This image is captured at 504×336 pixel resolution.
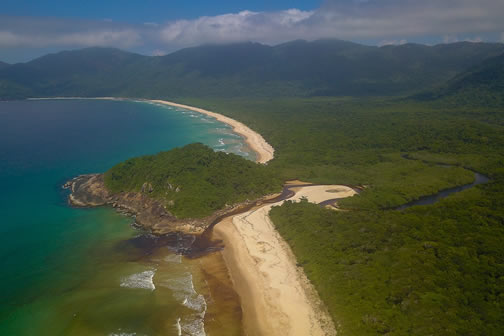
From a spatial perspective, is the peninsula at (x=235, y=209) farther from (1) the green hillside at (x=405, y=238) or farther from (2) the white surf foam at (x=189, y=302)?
(2) the white surf foam at (x=189, y=302)

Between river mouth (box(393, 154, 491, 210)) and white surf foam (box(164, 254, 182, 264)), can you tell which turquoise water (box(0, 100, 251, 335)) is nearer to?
white surf foam (box(164, 254, 182, 264))

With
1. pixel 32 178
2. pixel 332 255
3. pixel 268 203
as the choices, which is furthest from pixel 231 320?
pixel 32 178

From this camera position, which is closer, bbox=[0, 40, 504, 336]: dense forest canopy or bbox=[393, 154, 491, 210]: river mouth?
bbox=[0, 40, 504, 336]: dense forest canopy


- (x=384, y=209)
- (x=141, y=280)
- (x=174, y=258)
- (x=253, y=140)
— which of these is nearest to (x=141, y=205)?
(x=174, y=258)

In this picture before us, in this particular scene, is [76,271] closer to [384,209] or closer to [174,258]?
[174,258]

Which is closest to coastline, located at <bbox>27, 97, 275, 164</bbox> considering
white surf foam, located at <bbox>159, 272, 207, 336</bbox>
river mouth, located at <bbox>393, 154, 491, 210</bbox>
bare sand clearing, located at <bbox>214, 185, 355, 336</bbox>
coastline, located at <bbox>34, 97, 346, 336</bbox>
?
coastline, located at <bbox>34, 97, 346, 336</bbox>

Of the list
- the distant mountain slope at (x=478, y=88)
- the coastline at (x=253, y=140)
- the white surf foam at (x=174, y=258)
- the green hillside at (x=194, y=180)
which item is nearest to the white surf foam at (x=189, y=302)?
the white surf foam at (x=174, y=258)
